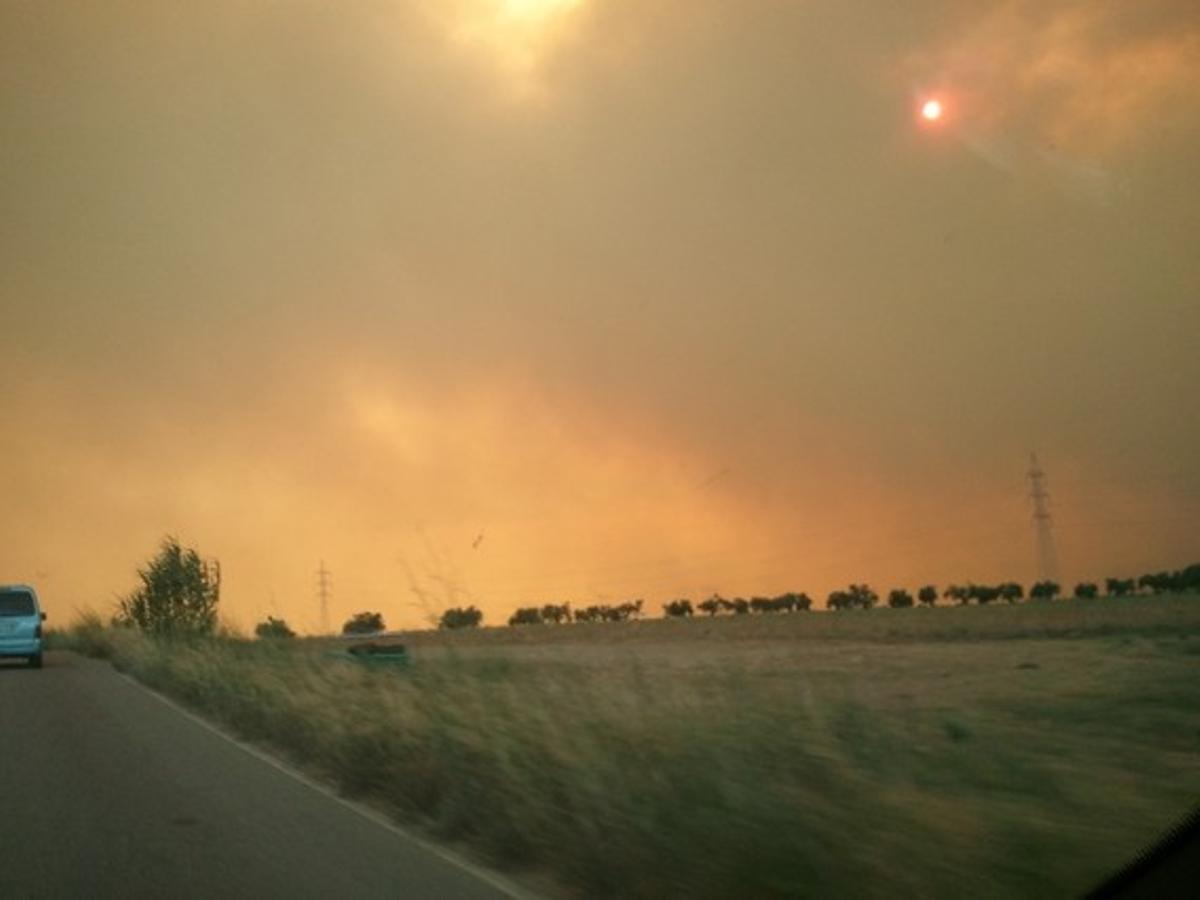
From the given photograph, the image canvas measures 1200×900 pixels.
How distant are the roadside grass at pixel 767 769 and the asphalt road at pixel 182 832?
2.96 ft

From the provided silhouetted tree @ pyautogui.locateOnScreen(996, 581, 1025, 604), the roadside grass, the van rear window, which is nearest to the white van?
the van rear window

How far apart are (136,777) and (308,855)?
576 centimetres

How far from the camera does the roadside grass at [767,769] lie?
8414 mm

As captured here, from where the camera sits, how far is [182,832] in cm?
1212

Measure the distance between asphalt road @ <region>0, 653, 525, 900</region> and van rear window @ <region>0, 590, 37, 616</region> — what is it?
2448 centimetres

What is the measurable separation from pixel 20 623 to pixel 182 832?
3384cm

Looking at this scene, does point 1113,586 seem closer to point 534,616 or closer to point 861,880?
point 861,880

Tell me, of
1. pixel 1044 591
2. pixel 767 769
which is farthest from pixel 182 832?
pixel 1044 591

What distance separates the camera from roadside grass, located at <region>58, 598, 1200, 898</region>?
8414 millimetres

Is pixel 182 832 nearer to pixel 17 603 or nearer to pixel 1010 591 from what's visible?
pixel 17 603

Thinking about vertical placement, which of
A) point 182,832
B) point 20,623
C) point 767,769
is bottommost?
point 182,832

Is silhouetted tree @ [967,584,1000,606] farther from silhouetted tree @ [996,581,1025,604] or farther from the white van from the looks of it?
the white van

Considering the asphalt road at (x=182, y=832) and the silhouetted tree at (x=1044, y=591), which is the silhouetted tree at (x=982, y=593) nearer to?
the silhouetted tree at (x=1044, y=591)

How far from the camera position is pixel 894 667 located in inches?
1228
